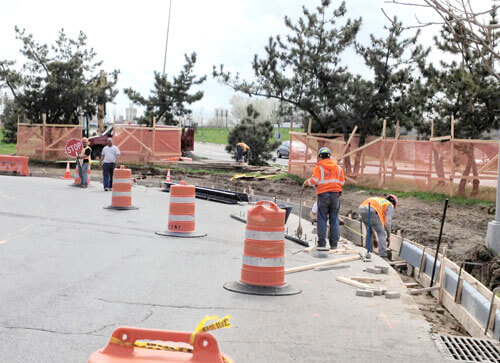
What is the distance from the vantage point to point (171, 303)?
9.14 meters

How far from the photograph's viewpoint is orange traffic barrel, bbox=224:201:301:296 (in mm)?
10219

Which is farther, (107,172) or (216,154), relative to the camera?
(216,154)

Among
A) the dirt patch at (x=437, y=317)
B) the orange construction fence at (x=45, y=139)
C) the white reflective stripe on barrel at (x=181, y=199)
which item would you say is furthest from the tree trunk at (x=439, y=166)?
the orange construction fence at (x=45, y=139)

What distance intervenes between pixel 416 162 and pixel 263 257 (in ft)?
60.9

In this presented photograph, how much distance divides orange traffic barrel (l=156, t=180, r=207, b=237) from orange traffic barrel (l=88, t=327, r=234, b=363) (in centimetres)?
1061

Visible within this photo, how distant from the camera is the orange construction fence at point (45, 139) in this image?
3959 cm

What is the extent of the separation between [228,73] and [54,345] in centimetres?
2853

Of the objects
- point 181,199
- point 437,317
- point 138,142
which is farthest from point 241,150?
point 437,317

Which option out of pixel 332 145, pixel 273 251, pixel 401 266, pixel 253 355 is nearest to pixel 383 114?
pixel 332 145

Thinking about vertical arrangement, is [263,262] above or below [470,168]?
below

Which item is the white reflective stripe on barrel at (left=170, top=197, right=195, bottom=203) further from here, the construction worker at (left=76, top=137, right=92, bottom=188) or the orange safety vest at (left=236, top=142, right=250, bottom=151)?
the orange safety vest at (left=236, top=142, right=250, bottom=151)

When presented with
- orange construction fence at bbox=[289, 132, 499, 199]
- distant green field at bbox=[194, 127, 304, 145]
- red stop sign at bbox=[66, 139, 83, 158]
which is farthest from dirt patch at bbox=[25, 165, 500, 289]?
distant green field at bbox=[194, 127, 304, 145]

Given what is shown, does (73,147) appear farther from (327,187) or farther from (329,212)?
(327,187)

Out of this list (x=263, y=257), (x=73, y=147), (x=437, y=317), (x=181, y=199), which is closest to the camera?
(x=437, y=317)
